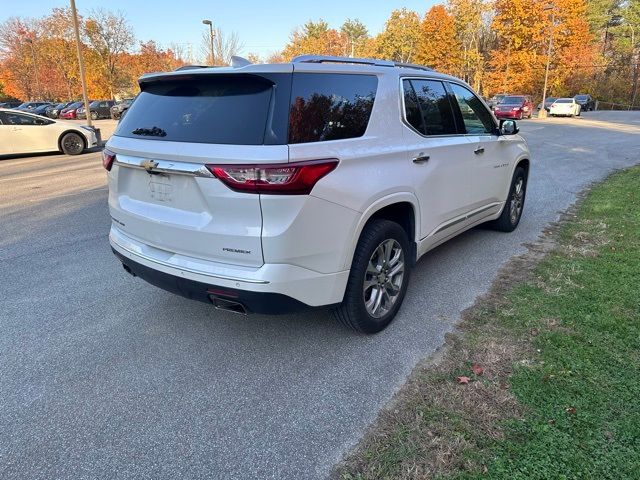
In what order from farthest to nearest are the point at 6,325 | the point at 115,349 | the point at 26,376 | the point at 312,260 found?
the point at 6,325 → the point at 115,349 → the point at 26,376 → the point at 312,260

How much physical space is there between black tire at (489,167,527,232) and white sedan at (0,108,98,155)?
43.8 ft

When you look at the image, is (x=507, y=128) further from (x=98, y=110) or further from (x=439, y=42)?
(x=439, y=42)

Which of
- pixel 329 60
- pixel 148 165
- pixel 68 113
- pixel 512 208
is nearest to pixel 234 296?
pixel 148 165

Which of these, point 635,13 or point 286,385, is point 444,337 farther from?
point 635,13

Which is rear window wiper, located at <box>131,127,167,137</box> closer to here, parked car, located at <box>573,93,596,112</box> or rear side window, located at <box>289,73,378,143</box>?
rear side window, located at <box>289,73,378,143</box>

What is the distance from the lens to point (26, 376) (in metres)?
2.88

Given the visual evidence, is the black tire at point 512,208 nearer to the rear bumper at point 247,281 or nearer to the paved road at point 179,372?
the paved road at point 179,372

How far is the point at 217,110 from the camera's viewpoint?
8.86 ft

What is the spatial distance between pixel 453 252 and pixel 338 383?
112 inches

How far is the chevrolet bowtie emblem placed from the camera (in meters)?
2.75

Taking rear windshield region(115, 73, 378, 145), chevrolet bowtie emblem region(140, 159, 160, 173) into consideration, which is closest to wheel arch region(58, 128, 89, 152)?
rear windshield region(115, 73, 378, 145)

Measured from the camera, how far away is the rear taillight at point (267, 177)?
2424 mm

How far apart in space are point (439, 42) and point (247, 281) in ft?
200

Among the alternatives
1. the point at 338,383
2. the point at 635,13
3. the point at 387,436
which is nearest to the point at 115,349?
the point at 338,383
